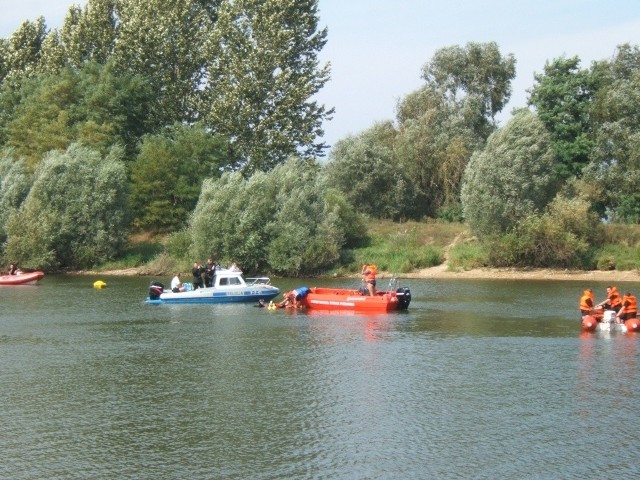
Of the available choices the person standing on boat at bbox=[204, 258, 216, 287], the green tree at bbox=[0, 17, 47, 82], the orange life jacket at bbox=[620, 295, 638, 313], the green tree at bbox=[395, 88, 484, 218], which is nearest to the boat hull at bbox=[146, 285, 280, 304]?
the person standing on boat at bbox=[204, 258, 216, 287]

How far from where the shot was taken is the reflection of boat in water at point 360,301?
44906 mm

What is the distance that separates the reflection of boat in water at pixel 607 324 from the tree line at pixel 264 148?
95.1 feet

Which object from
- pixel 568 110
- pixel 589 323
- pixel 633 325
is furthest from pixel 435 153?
pixel 633 325

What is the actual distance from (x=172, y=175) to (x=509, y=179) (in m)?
29.0

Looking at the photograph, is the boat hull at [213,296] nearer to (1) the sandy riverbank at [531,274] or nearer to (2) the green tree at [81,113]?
(1) the sandy riverbank at [531,274]

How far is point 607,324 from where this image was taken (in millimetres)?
38781

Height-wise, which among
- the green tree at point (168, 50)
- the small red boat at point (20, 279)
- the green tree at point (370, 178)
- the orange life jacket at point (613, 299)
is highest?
the green tree at point (168, 50)

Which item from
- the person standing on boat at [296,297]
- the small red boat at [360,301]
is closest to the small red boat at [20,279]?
the person standing on boat at [296,297]

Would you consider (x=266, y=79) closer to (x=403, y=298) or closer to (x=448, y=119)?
(x=448, y=119)

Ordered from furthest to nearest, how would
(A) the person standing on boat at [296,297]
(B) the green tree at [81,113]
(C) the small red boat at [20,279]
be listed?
(B) the green tree at [81,113]
(C) the small red boat at [20,279]
(A) the person standing on boat at [296,297]

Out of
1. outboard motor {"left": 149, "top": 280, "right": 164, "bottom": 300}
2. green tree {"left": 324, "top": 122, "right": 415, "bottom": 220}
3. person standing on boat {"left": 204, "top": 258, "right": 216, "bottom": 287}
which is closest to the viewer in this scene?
outboard motor {"left": 149, "top": 280, "right": 164, "bottom": 300}

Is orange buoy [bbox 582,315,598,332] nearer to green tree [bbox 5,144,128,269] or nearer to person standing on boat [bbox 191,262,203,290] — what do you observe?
person standing on boat [bbox 191,262,203,290]

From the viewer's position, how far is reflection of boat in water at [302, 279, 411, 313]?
147 ft

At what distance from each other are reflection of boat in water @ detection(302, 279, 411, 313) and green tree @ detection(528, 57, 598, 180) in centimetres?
3742
